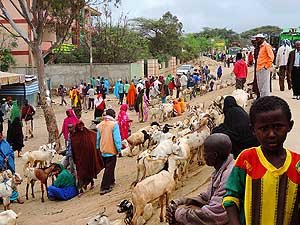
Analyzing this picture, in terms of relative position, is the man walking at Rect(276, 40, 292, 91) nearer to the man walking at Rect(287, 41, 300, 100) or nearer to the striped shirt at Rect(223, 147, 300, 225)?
the man walking at Rect(287, 41, 300, 100)

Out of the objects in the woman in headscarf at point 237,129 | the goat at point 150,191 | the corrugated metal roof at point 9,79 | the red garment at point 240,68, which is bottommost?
the goat at point 150,191

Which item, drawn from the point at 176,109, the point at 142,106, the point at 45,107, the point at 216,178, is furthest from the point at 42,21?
the point at 216,178

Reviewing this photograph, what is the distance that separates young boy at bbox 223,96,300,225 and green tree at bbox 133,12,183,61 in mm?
47008

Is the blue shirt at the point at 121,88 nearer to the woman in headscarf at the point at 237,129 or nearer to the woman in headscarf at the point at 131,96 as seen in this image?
the woman in headscarf at the point at 131,96

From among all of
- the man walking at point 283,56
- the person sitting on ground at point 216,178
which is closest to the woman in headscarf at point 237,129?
the person sitting on ground at point 216,178

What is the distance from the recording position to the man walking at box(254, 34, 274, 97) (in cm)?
927

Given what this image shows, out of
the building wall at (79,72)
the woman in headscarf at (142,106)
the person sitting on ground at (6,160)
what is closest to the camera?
the person sitting on ground at (6,160)

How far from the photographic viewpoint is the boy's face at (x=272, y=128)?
2430 millimetres

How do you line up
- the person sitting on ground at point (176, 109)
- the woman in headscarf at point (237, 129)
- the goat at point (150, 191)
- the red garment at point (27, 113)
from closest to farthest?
the woman in headscarf at point (237, 129)
the goat at point (150, 191)
the red garment at point (27, 113)
the person sitting on ground at point (176, 109)

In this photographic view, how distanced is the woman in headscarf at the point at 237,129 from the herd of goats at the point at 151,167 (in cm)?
122

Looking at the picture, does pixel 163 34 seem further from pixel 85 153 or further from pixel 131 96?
pixel 85 153

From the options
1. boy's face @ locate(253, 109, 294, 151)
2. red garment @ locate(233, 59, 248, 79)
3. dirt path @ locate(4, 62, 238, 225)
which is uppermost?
boy's face @ locate(253, 109, 294, 151)

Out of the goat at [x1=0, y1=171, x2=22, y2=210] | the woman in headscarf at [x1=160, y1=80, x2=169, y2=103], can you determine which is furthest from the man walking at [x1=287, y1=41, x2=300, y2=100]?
the woman in headscarf at [x1=160, y1=80, x2=169, y2=103]

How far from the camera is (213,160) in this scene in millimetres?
3660
